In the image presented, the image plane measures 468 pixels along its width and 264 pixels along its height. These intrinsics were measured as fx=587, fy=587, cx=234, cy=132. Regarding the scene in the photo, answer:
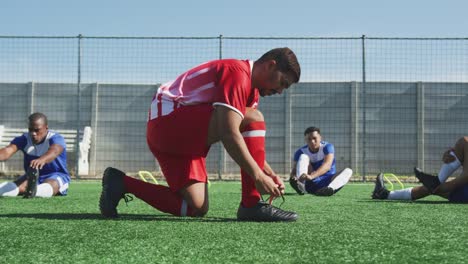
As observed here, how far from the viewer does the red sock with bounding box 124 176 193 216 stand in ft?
12.1

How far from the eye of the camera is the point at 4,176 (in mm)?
12547

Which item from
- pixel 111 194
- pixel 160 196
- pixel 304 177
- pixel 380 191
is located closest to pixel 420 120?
pixel 304 177

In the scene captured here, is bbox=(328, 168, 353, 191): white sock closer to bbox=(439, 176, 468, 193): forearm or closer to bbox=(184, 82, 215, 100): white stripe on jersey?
bbox=(439, 176, 468, 193): forearm

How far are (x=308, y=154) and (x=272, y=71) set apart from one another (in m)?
4.55

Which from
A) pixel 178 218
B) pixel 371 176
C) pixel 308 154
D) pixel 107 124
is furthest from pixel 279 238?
pixel 107 124

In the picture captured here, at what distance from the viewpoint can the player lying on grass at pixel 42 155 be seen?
6180 millimetres

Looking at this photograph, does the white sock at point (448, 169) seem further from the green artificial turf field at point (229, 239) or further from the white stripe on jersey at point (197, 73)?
the white stripe on jersey at point (197, 73)

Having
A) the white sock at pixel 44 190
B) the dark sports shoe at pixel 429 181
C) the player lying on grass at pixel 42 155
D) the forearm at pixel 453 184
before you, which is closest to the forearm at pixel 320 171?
the dark sports shoe at pixel 429 181

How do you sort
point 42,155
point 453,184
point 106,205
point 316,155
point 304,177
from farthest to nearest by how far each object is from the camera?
1. point 316,155
2. point 304,177
3. point 42,155
4. point 453,184
5. point 106,205

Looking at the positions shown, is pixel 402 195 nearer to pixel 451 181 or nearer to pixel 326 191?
pixel 451 181

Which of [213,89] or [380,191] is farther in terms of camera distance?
[380,191]

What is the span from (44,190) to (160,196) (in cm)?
292

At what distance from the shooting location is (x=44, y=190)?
6.16 m

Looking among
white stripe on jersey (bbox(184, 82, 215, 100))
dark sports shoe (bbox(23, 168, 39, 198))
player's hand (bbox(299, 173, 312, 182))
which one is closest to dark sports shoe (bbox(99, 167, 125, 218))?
white stripe on jersey (bbox(184, 82, 215, 100))
